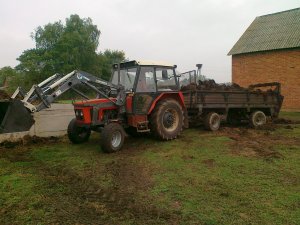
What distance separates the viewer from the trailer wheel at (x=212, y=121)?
37.3 ft

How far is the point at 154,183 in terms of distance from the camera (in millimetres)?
5836

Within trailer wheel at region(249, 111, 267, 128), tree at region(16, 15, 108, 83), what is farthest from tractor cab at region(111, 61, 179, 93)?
tree at region(16, 15, 108, 83)

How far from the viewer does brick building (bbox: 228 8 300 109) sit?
20938 millimetres

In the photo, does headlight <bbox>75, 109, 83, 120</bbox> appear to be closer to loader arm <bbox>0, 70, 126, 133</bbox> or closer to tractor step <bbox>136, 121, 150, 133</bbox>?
loader arm <bbox>0, 70, 126, 133</bbox>

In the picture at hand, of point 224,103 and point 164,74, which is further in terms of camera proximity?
point 224,103

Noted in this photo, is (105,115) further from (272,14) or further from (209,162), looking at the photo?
(272,14)

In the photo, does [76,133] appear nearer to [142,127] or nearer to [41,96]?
[41,96]

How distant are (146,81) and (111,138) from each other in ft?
6.74

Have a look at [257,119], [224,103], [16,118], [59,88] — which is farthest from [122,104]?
[257,119]

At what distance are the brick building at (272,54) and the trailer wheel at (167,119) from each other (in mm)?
13882

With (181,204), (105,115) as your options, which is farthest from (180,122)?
(181,204)

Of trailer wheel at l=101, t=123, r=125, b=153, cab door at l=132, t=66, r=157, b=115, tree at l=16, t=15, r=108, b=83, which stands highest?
tree at l=16, t=15, r=108, b=83

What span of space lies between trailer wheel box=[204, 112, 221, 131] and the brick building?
37.8 feet

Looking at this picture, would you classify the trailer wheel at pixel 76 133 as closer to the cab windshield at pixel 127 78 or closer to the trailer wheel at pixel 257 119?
the cab windshield at pixel 127 78
